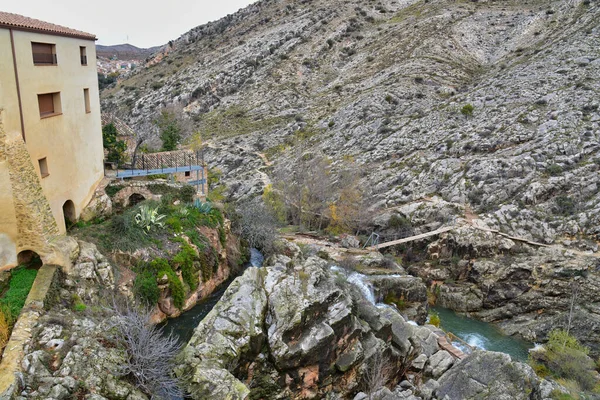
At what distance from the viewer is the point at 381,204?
36.6 meters

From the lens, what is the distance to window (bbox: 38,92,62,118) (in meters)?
15.6

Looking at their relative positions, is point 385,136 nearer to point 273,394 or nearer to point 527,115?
point 527,115

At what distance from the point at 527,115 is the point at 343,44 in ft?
110

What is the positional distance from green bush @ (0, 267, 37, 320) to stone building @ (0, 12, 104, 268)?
1.96 feet

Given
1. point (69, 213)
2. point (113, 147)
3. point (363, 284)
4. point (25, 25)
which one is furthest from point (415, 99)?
point (25, 25)

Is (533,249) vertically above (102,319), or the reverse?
(102,319)

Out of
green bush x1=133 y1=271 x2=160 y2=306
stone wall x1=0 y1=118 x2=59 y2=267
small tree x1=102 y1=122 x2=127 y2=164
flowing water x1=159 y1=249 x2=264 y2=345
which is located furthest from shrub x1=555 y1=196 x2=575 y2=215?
stone wall x1=0 y1=118 x2=59 y2=267

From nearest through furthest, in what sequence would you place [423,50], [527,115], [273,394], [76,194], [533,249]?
[273,394], [76,194], [533,249], [527,115], [423,50]

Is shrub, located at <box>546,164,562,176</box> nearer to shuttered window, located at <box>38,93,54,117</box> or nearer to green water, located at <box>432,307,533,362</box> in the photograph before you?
green water, located at <box>432,307,533,362</box>

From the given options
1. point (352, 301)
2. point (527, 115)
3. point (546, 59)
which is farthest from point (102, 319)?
point (546, 59)

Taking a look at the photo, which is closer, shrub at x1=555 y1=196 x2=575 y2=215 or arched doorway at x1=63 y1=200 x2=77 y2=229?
arched doorway at x1=63 y1=200 x2=77 y2=229

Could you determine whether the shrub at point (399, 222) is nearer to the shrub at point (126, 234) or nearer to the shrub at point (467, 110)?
the shrub at point (467, 110)

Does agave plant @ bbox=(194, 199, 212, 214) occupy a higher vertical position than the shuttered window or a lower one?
lower

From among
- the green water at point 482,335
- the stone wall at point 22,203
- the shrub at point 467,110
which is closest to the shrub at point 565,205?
the green water at point 482,335
